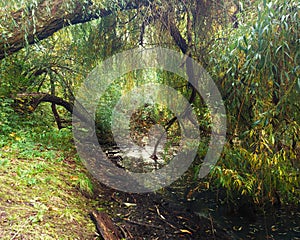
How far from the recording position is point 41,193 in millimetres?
2258

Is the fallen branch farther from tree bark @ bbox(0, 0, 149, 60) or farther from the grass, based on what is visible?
tree bark @ bbox(0, 0, 149, 60)

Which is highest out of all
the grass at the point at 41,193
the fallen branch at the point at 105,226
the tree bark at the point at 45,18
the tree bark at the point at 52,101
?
the tree bark at the point at 45,18

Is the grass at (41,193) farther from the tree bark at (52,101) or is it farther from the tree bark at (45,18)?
the tree bark at (45,18)

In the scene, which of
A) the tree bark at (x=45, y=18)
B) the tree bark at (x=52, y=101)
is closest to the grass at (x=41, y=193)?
the tree bark at (x=52, y=101)

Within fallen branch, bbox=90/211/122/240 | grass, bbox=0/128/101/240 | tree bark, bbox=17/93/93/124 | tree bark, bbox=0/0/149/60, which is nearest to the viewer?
grass, bbox=0/128/101/240

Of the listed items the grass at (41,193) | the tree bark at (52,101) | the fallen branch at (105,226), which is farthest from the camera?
the tree bark at (52,101)

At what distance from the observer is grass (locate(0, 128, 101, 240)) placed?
1772 millimetres

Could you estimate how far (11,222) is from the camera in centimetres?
171

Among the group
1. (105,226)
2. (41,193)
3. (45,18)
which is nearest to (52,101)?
(45,18)

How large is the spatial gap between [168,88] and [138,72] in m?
0.49

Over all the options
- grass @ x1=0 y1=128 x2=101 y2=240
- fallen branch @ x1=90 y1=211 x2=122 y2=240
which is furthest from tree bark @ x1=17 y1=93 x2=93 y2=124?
fallen branch @ x1=90 y1=211 x2=122 y2=240

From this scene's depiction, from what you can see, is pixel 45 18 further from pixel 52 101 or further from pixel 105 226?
pixel 105 226

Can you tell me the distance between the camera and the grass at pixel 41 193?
1772mm

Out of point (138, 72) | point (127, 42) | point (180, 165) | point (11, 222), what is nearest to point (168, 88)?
point (138, 72)
